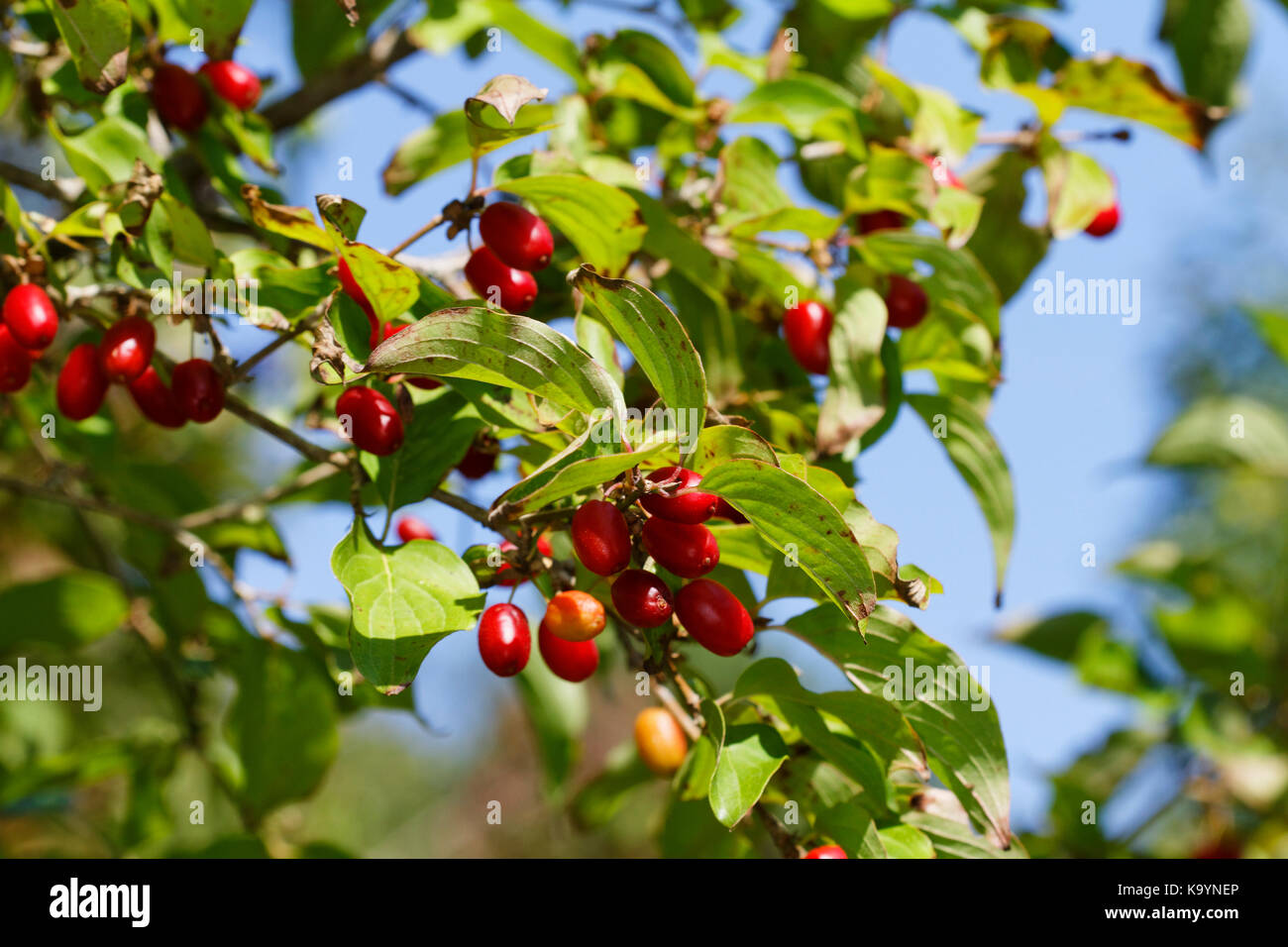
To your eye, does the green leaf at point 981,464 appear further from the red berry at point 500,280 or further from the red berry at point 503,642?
the red berry at point 503,642

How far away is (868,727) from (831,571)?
31 centimetres

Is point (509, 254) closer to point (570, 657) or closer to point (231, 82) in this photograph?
point (570, 657)

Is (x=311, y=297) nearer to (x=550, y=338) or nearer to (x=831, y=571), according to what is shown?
(x=550, y=338)

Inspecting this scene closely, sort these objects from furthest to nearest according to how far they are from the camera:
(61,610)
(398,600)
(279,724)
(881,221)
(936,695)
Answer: (61,610) → (279,724) → (881,221) → (936,695) → (398,600)

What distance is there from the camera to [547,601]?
117 cm

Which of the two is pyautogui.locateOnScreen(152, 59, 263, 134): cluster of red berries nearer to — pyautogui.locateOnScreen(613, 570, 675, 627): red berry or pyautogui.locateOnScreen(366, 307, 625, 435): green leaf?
pyautogui.locateOnScreen(366, 307, 625, 435): green leaf

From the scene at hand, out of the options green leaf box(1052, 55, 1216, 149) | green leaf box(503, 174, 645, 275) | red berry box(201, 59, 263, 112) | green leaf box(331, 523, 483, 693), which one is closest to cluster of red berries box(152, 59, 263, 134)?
red berry box(201, 59, 263, 112)

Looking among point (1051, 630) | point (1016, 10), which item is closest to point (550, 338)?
point (1016, 10)

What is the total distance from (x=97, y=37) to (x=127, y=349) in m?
0.43

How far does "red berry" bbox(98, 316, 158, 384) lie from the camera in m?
1.30

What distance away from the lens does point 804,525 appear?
1012 millimetres

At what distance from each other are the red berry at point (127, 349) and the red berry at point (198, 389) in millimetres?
60

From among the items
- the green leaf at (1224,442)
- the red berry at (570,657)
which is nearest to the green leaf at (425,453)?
the red berry at (570,657)

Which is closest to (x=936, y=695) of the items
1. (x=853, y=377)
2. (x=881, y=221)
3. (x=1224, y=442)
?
(x=853, y=377)
